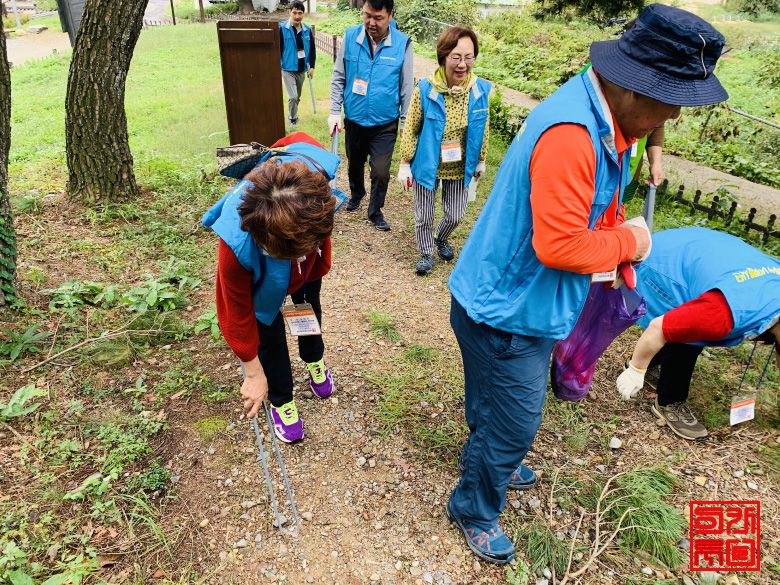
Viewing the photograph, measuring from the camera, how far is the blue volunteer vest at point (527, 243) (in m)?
1.37

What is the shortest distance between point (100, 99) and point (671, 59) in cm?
431

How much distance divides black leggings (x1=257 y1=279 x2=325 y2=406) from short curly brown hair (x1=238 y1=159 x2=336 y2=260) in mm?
662

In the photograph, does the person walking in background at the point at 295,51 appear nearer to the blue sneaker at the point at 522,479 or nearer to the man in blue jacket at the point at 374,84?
the man in blue jacket at the point at 374,84

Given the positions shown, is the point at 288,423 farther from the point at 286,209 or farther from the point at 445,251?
the point at 445,251

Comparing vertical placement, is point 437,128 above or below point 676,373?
above

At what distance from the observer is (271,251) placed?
60.5 inches

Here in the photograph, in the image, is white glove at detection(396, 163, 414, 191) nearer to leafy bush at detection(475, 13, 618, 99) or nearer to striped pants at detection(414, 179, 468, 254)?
striped pants at detection(414, 179, 468, 254)

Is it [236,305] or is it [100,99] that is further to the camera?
[100,99]

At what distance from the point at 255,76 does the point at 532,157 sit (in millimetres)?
4681

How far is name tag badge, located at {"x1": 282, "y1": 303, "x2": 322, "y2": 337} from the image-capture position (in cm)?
213

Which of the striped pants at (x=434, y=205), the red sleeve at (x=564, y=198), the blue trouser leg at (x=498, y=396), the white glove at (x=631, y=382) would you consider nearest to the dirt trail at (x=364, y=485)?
the blue trouser leg at (x=498, y=396)

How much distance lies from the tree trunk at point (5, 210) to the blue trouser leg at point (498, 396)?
8.87 ft

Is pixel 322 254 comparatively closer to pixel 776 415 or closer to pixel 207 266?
pixel 207 266

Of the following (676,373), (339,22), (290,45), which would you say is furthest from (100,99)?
(339,22)
